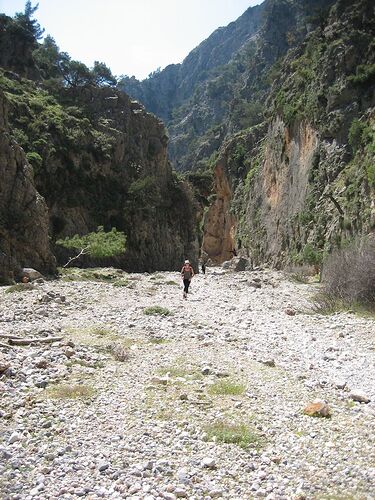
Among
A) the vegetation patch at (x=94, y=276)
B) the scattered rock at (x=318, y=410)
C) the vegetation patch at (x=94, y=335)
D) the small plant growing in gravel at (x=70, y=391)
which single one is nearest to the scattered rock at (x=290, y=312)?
the vegetation patch at (x=94, y=335)

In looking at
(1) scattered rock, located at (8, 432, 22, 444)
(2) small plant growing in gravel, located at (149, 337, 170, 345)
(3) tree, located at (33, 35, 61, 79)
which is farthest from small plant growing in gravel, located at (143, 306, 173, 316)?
(3) tree, located at (33, 35, 61, 79)

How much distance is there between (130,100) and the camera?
60.9m

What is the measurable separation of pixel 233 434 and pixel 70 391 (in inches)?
120

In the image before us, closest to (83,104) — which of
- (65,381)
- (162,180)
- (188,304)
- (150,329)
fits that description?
(162,180)

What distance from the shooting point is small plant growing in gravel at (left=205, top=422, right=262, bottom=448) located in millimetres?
6707

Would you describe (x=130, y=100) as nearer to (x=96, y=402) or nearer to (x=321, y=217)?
(x=321, y=217)

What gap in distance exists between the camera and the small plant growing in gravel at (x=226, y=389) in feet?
28.3

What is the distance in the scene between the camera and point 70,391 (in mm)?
8320

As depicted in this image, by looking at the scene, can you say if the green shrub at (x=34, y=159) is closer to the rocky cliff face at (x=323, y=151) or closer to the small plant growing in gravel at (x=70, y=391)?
the rocky cliff face at (x=323, y=151)

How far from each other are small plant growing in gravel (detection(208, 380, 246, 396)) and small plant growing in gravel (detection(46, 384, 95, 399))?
2151 mm

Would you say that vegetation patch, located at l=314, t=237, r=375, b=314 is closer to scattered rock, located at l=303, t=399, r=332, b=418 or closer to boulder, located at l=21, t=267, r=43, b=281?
scattered rock, located at l=303, t=399, r=332, b=418

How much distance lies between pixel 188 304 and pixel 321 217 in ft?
64.7

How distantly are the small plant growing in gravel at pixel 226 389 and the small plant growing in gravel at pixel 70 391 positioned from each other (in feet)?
7.06

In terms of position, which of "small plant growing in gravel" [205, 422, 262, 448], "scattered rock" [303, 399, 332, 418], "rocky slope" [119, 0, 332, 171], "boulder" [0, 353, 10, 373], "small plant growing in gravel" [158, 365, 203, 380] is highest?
"rocky slope" [119, 0, 332, 171]
